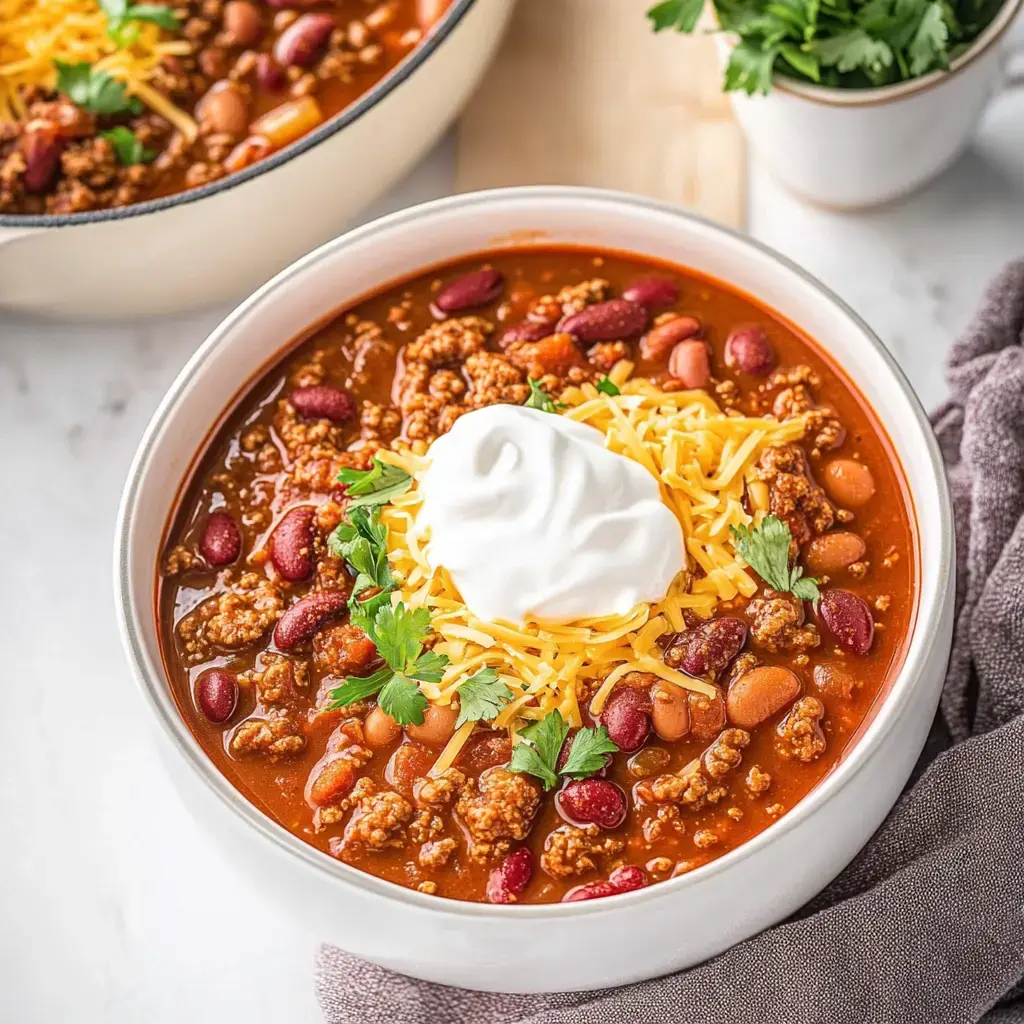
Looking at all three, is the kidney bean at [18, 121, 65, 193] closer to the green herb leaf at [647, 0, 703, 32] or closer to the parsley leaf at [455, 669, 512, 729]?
the green herb leaf at [647, 0, 703, 32]

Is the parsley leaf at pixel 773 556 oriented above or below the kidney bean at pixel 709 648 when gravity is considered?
above

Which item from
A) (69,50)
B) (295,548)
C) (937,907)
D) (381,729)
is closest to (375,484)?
(295,548)

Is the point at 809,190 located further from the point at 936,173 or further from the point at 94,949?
the point at 94,949

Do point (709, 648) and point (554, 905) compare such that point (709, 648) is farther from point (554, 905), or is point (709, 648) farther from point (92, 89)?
point (92, 89)

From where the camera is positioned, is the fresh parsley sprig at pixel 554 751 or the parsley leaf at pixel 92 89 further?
the parsley leaf at pixel 92 89

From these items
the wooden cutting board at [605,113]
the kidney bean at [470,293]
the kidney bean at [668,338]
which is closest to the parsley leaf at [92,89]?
the wooden cutting board at [605,113]

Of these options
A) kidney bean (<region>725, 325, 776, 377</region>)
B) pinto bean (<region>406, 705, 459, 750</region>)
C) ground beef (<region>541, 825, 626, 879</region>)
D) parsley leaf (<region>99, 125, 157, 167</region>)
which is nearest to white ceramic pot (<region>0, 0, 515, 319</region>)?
parsley leaf (<region>99, 125, 157, 167</region>)

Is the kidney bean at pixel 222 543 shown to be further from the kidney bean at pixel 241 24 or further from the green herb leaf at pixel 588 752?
the kidney bean at pixel 241 24
